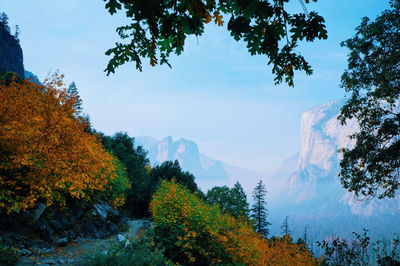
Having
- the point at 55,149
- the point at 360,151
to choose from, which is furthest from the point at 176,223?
the point at 360,151

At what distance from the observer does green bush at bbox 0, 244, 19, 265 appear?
766cm

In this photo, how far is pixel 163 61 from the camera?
2773 mm

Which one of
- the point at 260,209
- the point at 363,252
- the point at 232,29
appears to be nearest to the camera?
the point at 232,29

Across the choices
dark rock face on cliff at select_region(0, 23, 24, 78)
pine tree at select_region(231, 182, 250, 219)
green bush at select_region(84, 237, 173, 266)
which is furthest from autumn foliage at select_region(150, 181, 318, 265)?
dark rock face on cliff at select_region(0, 23, 24, 78)

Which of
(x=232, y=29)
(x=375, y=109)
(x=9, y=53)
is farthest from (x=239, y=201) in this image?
(x=9, y=53)

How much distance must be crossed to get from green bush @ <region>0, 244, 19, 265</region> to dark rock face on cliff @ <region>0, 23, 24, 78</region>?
79336mm

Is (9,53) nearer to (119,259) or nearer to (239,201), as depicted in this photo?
(239,201)

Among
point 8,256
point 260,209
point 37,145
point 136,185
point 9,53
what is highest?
point 9,53

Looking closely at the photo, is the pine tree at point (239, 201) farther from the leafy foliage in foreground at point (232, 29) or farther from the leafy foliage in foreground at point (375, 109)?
the leafy foliage in foreground at point (232, 29)

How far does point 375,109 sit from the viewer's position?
969 cm

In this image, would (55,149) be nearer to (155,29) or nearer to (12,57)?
(155,29)

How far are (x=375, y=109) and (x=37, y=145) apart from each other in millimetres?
14095

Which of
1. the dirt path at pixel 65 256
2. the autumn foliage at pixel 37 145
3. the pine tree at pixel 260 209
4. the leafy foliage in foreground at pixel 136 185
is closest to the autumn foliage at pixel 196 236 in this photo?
the dirt path at pixel 65 256

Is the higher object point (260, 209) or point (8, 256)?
point (8, 256)
